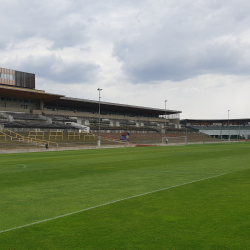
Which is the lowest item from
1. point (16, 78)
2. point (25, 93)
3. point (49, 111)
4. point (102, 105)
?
point (49, 111)

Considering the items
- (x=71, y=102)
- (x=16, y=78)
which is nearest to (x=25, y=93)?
(x=16, y=78)

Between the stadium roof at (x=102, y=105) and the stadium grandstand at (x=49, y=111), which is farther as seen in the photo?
the stadium roof at (x=102, y=105)

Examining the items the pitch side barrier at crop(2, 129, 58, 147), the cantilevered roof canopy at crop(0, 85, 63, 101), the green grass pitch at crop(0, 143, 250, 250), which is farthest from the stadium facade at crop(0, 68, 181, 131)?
the green grass pitch at crop(0, 143, 250, 250)

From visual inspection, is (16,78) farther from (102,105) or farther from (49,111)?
(102,105)

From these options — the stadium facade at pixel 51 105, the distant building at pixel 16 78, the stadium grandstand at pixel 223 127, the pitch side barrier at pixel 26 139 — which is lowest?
the pitch side barrier at pixel 26 139

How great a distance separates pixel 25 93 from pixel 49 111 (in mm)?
13559

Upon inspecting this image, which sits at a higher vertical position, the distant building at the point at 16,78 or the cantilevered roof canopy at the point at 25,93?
the distant building at the point at 16,78

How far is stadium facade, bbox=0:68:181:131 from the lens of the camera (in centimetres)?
7569

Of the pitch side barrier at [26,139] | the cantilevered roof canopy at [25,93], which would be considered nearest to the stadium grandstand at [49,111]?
the cantilevered roof canopy at [25,93]

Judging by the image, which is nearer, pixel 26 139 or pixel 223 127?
pixel 26 139

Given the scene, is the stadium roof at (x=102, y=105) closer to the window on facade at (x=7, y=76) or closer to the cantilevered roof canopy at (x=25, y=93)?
the cantilevered roof canopy at (x=25, y=93)

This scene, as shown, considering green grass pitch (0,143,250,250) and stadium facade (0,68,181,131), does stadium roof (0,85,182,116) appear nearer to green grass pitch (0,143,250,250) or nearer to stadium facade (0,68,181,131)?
stadium facade (0,68,181,131)

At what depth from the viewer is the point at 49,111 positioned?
284ft

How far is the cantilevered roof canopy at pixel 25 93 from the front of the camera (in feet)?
226
